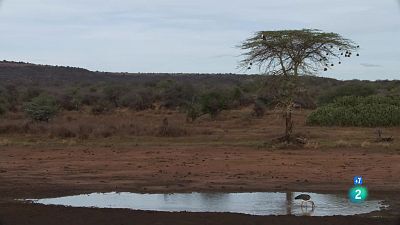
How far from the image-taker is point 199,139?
29.2m

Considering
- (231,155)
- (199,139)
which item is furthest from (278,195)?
(199,139)

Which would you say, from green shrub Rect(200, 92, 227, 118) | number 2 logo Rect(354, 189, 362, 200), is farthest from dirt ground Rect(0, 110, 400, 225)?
green shrub Rect(200, 92, 227, 118)

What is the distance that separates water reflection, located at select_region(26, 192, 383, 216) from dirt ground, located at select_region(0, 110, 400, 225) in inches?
25.0

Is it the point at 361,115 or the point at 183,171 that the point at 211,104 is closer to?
the point at 361,115

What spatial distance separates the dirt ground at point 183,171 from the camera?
11164 mm

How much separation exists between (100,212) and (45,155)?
12217mm

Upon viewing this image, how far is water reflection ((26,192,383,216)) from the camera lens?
483 inches

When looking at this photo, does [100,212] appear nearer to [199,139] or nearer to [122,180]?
[122,180]

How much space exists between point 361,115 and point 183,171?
21225mm

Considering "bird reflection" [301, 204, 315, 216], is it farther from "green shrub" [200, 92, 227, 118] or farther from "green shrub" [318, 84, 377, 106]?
"green shrub" [318, 84, 377, 106]

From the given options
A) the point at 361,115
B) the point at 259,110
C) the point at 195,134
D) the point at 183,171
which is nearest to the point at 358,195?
the point at 183,171

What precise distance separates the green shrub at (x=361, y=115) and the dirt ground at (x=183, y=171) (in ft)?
28.3

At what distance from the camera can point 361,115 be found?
37219 mm

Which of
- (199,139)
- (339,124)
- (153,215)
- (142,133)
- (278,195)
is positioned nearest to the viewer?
(153,215)
